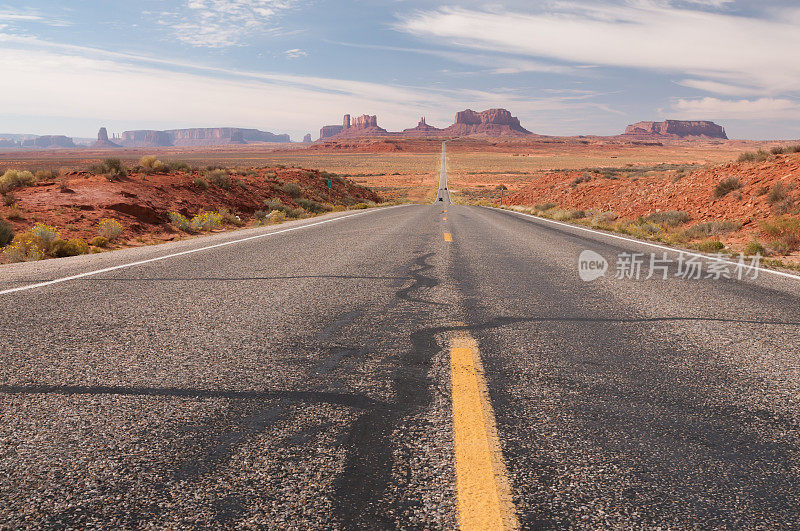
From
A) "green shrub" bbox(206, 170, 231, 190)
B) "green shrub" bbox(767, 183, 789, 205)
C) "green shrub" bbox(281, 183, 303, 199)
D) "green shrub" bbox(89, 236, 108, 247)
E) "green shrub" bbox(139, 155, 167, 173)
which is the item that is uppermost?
"green shrub" bbox(139, 155, 167, 173)

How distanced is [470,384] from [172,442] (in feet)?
5.33

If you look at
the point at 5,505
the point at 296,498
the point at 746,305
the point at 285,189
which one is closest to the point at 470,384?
the point at 296,498

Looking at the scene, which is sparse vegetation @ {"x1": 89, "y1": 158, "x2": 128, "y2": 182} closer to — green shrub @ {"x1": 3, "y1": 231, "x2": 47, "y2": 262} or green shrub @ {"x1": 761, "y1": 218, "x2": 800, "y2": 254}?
green shrub @ {"x1": 3, "y1": 231, "x2": 47, "y2": 262}

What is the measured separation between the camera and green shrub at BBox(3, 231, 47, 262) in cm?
934

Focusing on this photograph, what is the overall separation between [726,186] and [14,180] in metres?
26.4

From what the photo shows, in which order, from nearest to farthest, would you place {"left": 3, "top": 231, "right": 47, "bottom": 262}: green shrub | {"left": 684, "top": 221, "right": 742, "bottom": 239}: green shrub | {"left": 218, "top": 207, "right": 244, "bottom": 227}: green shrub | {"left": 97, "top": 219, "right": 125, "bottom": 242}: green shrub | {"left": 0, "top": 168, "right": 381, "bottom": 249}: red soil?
{"left": 3, "top": 231, "right": 47, "bottom": 262}: green shrub → {"left": 97, "top": 219, "right": 125, "bottom": 242}: green shrub → {"left": 684, "top": 221, "right": 742, "bottom": 239}: green shrub → {"left": 0, "top": 168, "right": 381, "bottom": 249}: red soil → {"left": 218, "top": 207, "right": 244, "bottom": 227}: green shrub

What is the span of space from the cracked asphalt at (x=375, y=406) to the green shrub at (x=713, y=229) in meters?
9.78

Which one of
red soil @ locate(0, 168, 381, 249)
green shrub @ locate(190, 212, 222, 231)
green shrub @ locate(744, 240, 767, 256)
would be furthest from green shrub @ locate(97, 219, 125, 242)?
green shrub @ locate(744, 240, 767, 256)

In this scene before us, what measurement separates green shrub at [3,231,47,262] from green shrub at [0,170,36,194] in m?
8.56

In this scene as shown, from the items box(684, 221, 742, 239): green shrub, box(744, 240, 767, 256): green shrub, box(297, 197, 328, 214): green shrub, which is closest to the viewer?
box(744, 240, 767, 256): green shrub

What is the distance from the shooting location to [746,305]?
532cm

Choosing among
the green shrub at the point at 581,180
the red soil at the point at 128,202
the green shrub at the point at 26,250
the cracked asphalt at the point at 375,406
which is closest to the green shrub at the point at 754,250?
the cracked asphalt at the point at 375,406

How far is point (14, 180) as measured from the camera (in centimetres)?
1902

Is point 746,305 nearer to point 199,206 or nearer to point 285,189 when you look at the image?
point 199,206
